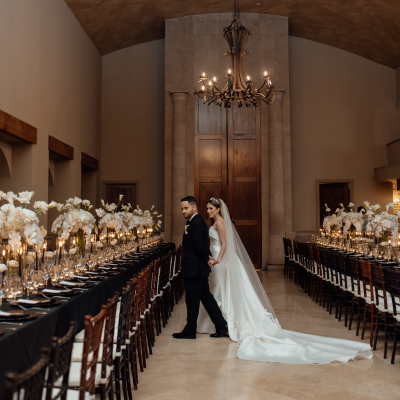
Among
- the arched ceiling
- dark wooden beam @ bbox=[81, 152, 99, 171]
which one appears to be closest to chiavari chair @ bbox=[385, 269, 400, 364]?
the arched ceiling

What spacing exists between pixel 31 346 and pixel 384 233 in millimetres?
6047

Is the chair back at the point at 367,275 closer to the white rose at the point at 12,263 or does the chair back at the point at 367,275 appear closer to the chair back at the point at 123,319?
the chair back at the point at 123,319

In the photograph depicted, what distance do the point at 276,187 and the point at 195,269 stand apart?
25.9 ft

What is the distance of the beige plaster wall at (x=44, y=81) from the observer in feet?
26.1

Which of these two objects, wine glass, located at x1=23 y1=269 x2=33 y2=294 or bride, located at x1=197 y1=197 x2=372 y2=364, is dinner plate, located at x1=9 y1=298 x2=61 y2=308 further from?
bride, located at x1=197 y1=197 x2=372 y2=364

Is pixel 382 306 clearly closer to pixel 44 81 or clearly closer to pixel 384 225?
pixel 384 225

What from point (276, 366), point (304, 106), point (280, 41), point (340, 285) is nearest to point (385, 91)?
point (304, 106)

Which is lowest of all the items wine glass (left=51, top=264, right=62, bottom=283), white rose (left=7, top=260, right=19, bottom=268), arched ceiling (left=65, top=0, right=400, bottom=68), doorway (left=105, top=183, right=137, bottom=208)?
Answer: wine glass (left=51, top=264, right=62, bottom=283)

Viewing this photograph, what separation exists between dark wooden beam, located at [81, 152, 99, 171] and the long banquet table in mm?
8472

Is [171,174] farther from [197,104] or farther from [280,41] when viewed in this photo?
[280,41]

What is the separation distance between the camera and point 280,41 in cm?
1322

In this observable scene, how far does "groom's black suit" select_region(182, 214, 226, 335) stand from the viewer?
525cm

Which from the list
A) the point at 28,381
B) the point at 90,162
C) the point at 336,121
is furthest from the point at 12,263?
the point at 336,121

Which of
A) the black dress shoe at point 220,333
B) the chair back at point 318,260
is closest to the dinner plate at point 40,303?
the black dress shoe at point 220,333
